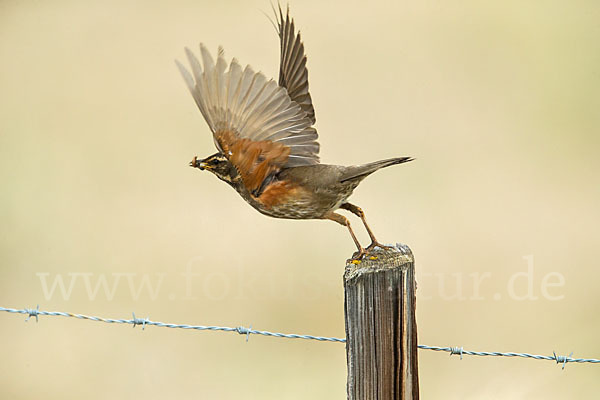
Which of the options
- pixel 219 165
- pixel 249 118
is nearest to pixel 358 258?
pixel 249 118

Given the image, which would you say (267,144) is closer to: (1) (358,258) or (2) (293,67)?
(2) (293,67)

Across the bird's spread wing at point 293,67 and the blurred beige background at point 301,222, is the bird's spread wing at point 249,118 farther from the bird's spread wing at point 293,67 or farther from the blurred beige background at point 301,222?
the blurred beige background at point 301,222

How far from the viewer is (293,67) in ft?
16.3

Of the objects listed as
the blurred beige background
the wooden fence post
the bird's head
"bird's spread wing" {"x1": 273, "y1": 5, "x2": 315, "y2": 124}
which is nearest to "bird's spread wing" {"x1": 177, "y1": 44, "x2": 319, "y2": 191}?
the bird's head

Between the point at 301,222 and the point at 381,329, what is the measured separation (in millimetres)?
6859

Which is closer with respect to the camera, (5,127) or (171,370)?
(171,370)

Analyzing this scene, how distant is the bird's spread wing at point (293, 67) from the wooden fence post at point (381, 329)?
1.73m

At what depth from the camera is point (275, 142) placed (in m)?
4.48

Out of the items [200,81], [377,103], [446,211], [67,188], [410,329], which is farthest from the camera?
[377,103]

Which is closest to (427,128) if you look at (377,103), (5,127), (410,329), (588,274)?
(377,103)

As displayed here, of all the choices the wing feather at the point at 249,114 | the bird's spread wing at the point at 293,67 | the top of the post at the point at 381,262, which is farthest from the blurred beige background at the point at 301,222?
the top of the post at the point at 381,262

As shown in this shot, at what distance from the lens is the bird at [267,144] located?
14.4 ft

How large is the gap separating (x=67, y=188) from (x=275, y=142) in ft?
23.4

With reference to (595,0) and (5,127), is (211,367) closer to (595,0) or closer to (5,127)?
(5,127)
